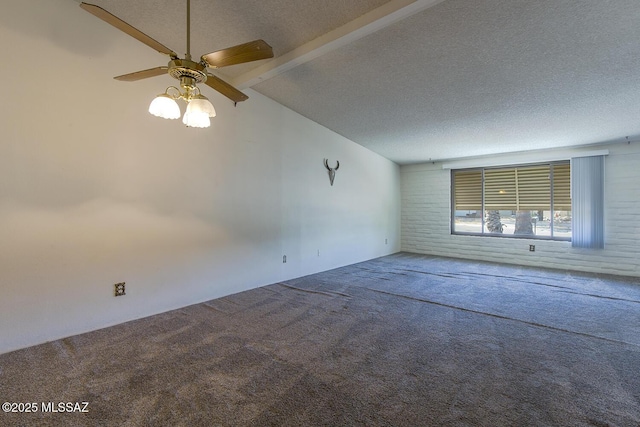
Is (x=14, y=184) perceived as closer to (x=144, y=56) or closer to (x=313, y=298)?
(x=144, y=56)

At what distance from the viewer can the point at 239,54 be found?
5.68ft

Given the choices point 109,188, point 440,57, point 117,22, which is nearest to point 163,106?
point 117,22

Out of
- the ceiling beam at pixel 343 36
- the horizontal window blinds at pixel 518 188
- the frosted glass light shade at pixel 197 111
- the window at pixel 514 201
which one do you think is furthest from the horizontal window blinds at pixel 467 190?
the frosted glass light shade at pixel 197 111

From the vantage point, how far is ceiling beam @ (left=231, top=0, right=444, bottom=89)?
1978 millimetres

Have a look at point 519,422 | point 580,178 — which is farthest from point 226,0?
point 580,178

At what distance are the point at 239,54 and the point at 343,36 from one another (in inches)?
40.0

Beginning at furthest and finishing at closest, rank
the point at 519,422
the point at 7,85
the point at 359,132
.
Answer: the point at 359,132, the point at 7,85, the point at 519,422

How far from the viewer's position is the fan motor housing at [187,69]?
1683mm

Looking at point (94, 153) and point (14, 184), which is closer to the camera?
point (14, 184)

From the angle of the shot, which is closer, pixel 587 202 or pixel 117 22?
pixel 117 22

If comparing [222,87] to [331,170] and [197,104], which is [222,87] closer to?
[197,104]

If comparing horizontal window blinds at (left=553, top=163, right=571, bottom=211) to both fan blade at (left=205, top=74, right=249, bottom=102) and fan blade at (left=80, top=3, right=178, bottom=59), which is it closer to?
fan blade at (left=205, top=74, right=249, bottom=102)

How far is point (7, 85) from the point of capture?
6.47 ft

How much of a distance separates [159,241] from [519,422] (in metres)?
3.03
